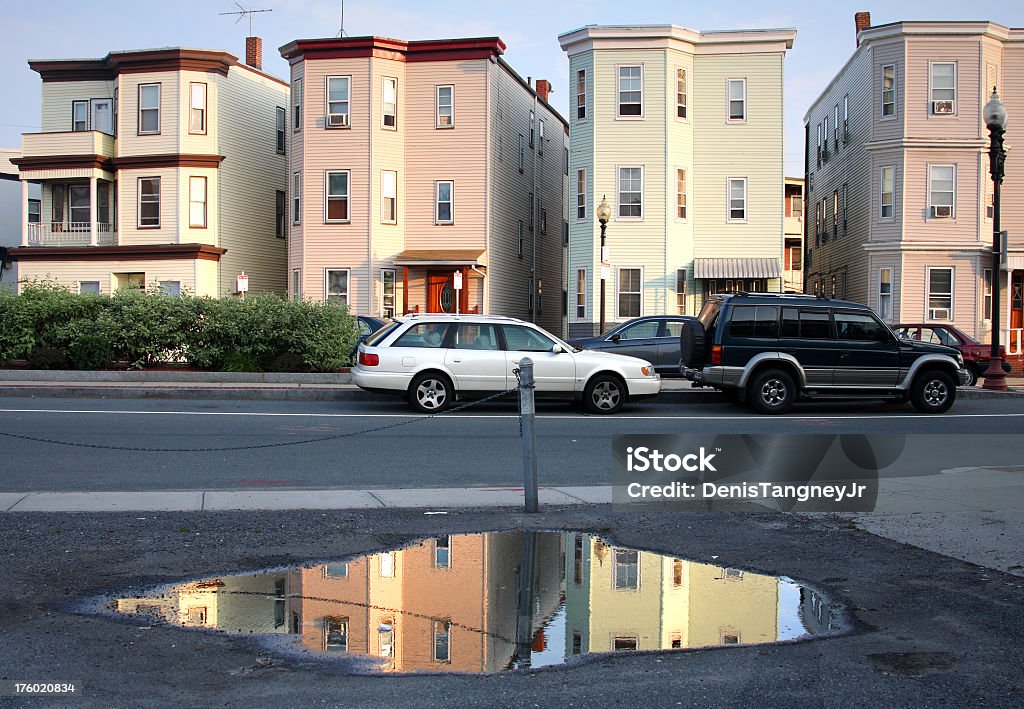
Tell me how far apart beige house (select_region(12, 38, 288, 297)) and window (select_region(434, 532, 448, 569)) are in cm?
3148

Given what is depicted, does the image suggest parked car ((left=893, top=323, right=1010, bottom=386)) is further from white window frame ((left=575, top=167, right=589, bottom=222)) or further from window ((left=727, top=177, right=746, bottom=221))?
white window frame ((left=575, top=167, right=589, bottom=222))

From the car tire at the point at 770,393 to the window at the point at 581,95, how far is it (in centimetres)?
1966

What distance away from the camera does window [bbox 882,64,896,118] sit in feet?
116

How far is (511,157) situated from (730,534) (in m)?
33.3

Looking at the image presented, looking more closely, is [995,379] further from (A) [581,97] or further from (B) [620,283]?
(A) [581,97]

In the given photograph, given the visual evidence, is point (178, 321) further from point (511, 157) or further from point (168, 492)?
point (511, 157)

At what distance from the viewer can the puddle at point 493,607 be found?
5.36 metres

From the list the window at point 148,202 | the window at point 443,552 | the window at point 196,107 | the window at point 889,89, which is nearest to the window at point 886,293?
the window at point 889,89

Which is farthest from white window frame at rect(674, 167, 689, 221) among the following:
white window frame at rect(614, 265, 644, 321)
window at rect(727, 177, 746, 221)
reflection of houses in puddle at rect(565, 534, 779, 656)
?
reflection of houses in puddle at rect(565, 534, 779, 656)

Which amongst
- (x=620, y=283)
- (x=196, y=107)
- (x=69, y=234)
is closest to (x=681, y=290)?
(x=620, y=283)

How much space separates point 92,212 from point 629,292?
65.4 feet

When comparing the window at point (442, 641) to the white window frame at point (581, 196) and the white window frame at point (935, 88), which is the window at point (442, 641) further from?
the white window frame at point (935, 88)

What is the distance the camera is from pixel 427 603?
616 cm

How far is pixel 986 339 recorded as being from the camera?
1378 inches
